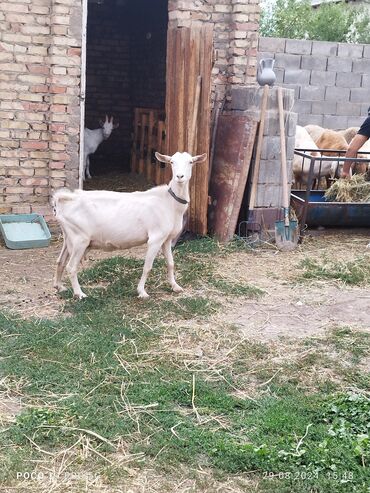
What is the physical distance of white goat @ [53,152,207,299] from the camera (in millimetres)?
5496

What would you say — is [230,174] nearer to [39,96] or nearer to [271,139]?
[271,139]

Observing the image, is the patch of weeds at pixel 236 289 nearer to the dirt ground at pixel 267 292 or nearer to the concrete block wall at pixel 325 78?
the dirt ground at pixel 267 292

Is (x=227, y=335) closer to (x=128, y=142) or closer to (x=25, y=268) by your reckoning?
(x=25, y=268)

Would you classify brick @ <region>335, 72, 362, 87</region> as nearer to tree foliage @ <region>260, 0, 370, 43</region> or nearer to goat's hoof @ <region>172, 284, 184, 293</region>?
tree foliage @ <region>260, 0, 370, 43</region>

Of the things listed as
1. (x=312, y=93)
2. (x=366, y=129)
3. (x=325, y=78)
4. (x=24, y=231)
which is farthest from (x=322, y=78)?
(x=24, y=231)

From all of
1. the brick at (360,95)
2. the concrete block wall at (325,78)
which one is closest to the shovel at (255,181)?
the concrete block wall at (325,78)

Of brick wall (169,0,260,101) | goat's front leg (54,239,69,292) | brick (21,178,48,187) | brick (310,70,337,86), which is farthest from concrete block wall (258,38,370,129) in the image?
goat's front leg (54,239,69,292)

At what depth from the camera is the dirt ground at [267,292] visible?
17.6 feet

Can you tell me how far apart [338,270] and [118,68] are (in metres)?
9.58

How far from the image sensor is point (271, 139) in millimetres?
7875

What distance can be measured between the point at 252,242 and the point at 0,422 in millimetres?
4702

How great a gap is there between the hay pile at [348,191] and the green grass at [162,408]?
361 cm

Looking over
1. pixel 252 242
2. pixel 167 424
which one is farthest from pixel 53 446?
pixel 252 242

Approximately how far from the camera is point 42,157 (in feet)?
25.5
